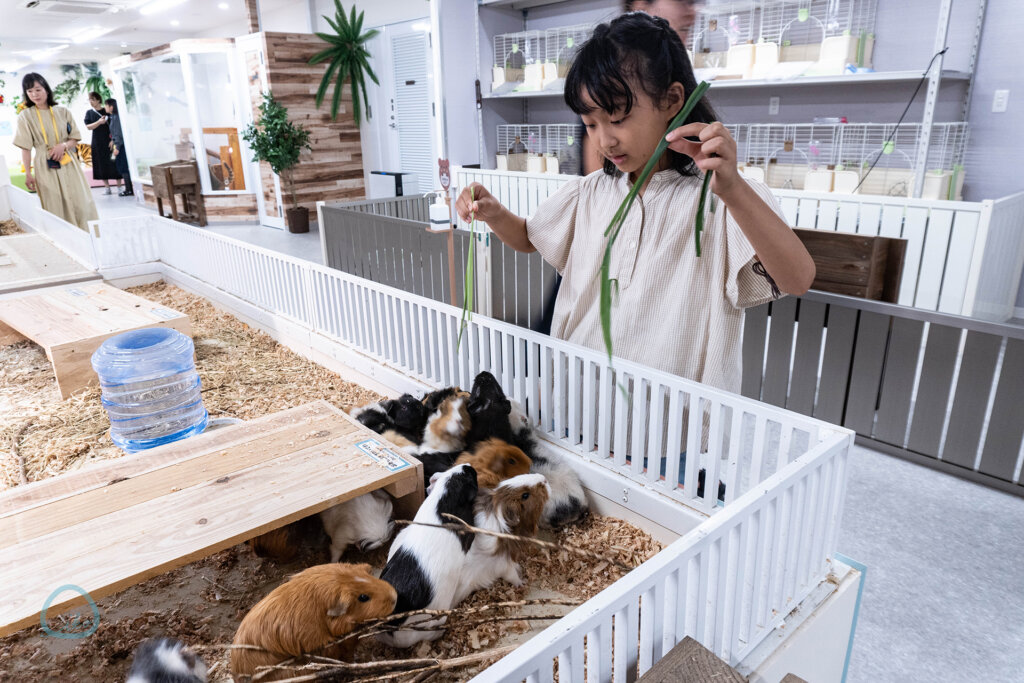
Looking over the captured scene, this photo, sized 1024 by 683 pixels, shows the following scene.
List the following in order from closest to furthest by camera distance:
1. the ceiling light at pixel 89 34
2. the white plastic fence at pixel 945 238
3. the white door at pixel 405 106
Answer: the white plastic fence at pixel 945 238, the white door at pixel 405 106, the ceiling light at pixel 89 34

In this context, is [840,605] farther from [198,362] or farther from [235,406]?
[198,362]

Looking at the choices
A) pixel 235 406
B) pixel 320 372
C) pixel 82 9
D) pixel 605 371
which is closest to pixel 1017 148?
pixel 605 371

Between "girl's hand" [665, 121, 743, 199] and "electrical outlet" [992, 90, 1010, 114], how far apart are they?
A: 4147 mm

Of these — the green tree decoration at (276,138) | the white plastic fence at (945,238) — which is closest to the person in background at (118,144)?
the green tree decoration at (276,138)

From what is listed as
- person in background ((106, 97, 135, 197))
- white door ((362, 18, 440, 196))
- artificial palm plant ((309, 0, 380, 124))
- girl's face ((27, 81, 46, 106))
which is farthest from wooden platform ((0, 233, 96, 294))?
person in background ((106, 97, 135, 197))

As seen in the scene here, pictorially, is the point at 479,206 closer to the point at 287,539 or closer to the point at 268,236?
the point at 287,539

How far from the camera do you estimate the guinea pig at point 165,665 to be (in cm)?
112

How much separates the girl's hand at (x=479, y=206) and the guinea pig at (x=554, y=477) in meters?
0.61

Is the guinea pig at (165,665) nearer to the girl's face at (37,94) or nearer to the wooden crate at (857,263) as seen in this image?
the wooden crate at (857,263)

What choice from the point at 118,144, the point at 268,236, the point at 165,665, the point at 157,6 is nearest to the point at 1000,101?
the point at 165,665

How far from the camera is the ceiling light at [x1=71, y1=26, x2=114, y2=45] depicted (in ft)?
38.4

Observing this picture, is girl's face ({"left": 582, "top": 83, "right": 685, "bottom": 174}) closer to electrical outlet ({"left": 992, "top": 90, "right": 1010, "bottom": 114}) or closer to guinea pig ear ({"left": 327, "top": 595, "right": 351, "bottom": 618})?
guinea pig ear ({"left": 327, "top": 595, "right": 351, "bottom": 618})

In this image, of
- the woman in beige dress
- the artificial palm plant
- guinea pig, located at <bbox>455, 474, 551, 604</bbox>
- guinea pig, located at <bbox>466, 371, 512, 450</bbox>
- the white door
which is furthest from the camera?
the artificial palm plant

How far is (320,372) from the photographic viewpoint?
290cm
